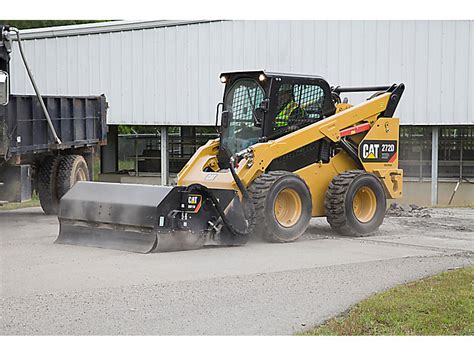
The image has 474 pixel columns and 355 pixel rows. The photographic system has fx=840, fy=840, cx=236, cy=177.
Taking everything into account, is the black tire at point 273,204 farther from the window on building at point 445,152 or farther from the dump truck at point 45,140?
the window on building at point 445,152

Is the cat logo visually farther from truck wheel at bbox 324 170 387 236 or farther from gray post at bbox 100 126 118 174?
gray post at bbox 100 126 118 174

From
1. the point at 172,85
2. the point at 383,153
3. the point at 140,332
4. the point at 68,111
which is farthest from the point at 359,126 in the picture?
the point at 172,85

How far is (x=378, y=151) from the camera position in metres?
12.7

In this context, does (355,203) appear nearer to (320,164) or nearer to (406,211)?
(320,164)

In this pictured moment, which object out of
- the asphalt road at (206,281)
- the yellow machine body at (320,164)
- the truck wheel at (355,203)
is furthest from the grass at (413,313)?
the truck wheel at (355,203)

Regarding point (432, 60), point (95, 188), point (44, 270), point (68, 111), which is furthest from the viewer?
point (432, 60)

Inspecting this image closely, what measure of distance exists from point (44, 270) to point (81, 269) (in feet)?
1.30

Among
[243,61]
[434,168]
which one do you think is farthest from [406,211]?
[243,61]

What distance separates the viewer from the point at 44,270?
910cm

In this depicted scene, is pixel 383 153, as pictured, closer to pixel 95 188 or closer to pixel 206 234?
pixel 206 234

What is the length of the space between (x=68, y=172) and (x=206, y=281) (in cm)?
694

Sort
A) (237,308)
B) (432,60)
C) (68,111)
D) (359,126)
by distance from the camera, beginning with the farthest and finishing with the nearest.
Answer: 1. (432,60)
2. (68,111)
3. (359,126)
4. (237,308)

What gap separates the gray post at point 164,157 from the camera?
838 inches

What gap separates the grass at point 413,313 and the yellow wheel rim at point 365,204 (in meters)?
4.09
